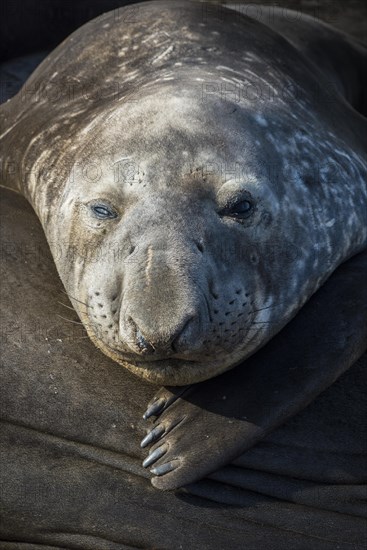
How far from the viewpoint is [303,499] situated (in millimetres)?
4020

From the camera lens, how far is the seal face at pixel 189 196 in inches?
145

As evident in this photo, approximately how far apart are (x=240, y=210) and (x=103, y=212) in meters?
0.47

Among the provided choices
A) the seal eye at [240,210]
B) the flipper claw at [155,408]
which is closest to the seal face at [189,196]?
the seal eye at [240,210]

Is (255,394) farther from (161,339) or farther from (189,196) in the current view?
(189,196)

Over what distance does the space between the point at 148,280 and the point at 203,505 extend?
2.94ft

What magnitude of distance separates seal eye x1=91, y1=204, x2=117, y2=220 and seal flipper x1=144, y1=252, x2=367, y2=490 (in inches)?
26.0

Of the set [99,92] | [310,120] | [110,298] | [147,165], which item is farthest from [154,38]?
[110,298]

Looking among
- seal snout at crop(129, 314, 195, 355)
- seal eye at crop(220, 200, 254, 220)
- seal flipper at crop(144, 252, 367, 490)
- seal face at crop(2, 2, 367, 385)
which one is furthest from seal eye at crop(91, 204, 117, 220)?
seal flipper at crop(144, 252, 367, 490)

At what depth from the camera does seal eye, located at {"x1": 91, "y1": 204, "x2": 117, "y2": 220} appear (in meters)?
3.92

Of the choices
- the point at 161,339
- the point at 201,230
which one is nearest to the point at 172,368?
the point at 161,339

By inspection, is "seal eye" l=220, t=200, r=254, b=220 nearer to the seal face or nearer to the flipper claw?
the seal face

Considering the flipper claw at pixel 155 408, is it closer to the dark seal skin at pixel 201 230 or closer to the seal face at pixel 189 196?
the dark seal skin at pixel 201 230

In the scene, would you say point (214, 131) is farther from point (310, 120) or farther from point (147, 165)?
point (310, 120)

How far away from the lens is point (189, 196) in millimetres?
3838
